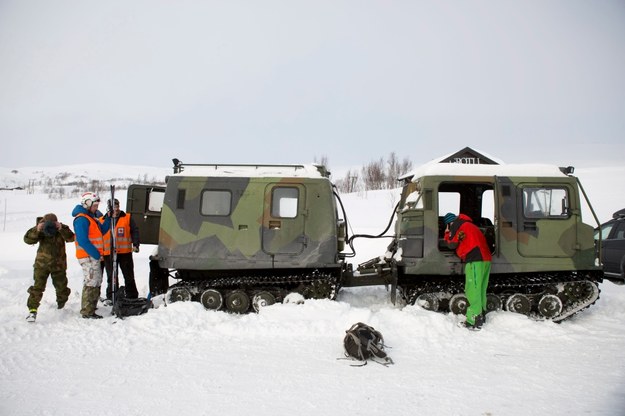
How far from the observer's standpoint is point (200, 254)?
7.01 m

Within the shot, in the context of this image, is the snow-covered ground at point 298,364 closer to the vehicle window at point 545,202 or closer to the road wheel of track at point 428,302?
the road wheel of track at point 428,302

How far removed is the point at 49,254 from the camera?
21.3ft

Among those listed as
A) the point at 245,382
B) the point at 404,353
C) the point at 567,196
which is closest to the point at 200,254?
the point at 245,382

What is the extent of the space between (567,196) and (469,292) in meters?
2.40

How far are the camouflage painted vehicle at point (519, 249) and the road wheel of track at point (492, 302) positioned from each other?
0.01 m

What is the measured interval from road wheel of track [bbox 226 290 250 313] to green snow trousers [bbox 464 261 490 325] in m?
3.47

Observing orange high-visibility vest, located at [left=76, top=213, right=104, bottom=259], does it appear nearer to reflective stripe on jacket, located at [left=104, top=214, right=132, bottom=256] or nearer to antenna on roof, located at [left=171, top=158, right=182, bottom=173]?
reflective stripe on jacket, located at [left=104, top=214, right=132, bottom=256]

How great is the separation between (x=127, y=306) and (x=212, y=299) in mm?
1289

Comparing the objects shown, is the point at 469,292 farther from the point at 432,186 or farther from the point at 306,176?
the point at 306,176

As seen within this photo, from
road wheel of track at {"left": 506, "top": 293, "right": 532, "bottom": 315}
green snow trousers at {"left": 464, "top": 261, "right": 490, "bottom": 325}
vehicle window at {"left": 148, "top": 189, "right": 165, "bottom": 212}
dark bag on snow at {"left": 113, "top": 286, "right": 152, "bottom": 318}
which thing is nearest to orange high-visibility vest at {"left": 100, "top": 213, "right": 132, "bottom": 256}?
vehicle window at {"left": 148, "top": 189, "right": 165, "bottom": 212}

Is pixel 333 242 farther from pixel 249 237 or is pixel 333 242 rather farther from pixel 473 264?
pixel 473 264

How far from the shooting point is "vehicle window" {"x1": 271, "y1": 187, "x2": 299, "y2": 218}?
7055 millimetres

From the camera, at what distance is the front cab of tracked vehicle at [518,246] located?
21.9 ft

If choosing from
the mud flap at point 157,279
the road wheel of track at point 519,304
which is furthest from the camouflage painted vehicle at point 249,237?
the road wheel of track at point 519,304
